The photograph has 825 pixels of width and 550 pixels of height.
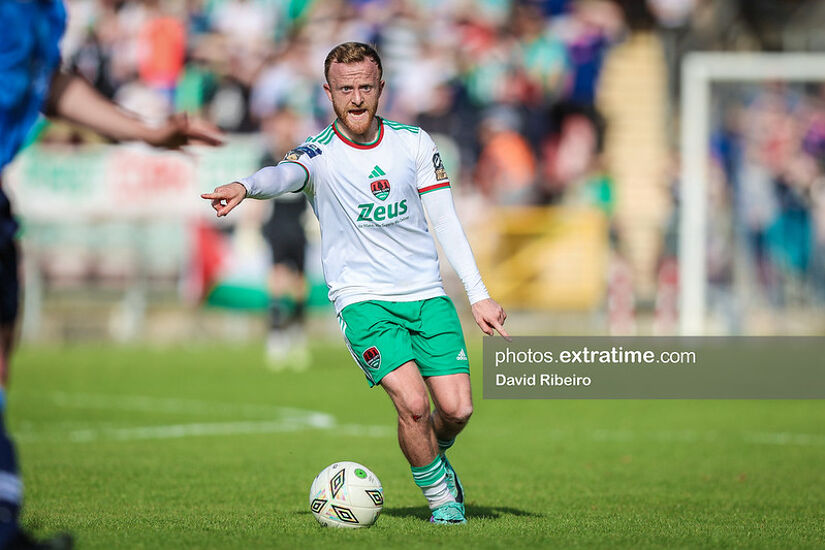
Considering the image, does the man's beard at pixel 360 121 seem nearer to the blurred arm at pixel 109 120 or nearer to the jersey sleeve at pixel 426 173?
the jersey sleeve at pixel 426 173

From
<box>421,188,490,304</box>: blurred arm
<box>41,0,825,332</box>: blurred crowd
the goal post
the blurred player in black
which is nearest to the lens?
<box>421,188,490,304</box>: blurred arm

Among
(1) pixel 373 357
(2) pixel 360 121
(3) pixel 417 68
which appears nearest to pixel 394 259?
(1) pixel 373 357

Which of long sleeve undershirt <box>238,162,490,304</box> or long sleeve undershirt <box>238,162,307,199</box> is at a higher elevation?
long sleeve undershirt <box>238,162,307,199</box>

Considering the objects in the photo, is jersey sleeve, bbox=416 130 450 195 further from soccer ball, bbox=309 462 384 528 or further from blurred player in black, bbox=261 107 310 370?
blurred player in black, bbox=261 107 310 370

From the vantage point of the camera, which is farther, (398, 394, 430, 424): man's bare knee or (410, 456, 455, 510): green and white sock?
(410, 456, 455, 510): green and white sock

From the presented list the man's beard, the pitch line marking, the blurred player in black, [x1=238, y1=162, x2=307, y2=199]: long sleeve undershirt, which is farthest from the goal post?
[x1=238, y1=162, x2=307, y2=199]: long sleeve undershirt

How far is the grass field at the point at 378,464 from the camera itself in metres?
6.88

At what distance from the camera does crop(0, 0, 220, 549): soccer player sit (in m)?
5.04

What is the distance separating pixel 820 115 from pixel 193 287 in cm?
984

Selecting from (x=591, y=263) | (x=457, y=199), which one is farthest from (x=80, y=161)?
(x=591, y=263)

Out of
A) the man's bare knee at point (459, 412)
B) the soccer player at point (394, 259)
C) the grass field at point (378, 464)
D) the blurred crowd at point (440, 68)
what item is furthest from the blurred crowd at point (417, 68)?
the man's bare knee at point (459, 412)

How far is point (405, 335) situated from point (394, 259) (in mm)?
407

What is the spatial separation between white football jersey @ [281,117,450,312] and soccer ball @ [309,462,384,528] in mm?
904

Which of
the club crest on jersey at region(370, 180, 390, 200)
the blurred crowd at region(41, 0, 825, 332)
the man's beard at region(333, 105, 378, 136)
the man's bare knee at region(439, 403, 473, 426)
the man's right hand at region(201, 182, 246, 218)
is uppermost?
the blurred crowd at region(41, 0, 825, 332)
